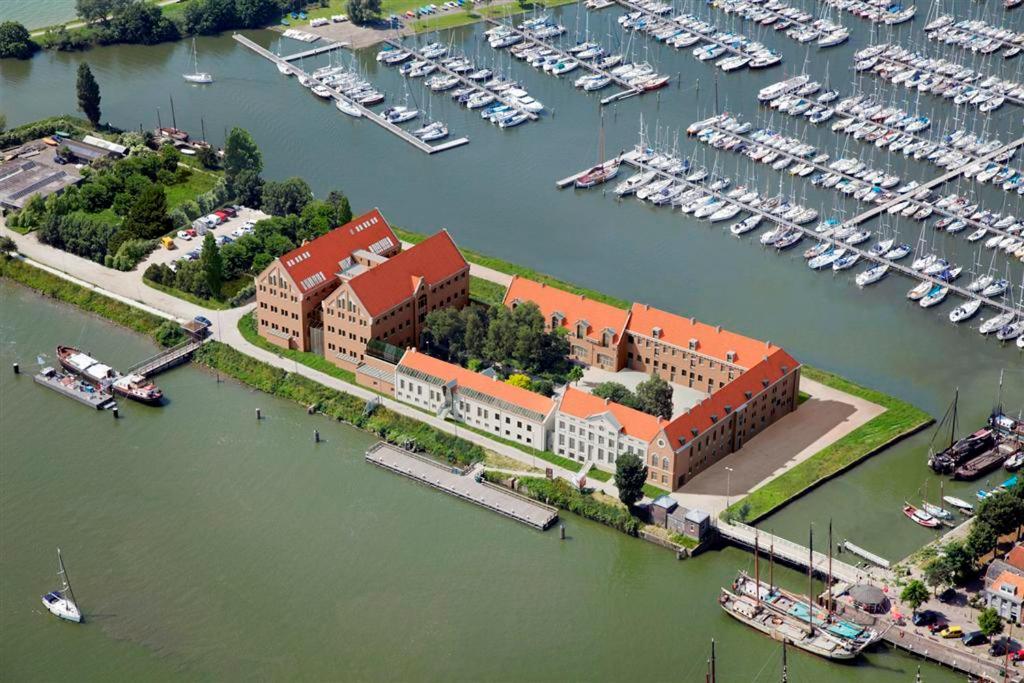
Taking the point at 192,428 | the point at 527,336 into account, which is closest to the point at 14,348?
the point at 192,428

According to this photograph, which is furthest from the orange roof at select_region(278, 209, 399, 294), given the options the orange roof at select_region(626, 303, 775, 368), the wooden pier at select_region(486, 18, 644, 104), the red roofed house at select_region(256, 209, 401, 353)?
the wooden pier at select_region(486, 18, 644, 104)

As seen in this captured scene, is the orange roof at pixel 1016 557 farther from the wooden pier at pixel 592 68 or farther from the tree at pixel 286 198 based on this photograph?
the wooden pier at pixel 592 68

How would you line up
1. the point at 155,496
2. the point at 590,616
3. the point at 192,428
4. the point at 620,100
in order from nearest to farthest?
the point at 590,616 → the point at 155,496 → the point at 192,428 → the point at 620,100

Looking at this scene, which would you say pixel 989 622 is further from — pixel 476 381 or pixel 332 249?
pixel 332 249

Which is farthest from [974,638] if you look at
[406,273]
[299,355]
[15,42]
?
[15,42]

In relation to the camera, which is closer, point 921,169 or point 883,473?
point 883,473

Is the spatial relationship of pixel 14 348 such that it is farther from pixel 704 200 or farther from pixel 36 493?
pixel 704 200
